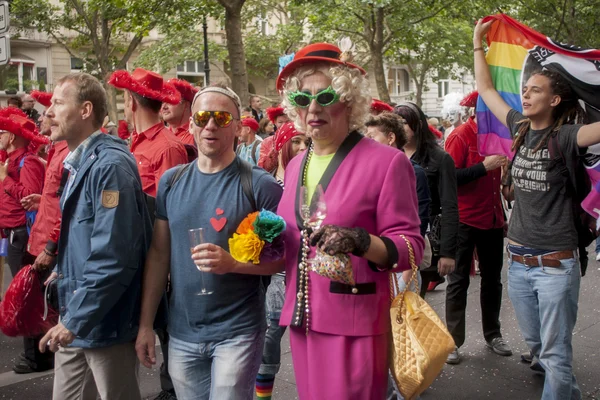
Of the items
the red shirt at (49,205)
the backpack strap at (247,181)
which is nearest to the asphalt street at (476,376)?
the red shirt at (49,205)

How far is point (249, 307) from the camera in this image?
3.21m

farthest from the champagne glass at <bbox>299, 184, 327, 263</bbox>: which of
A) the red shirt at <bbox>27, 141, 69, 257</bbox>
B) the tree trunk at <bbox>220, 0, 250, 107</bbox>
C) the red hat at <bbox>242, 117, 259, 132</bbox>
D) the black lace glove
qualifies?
the tree trunk at <bbox>220, 0, 250, 107</bbox>

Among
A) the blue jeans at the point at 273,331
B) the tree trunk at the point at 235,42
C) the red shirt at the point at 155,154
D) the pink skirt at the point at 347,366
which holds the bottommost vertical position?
the blue jeans at the point at 273,331

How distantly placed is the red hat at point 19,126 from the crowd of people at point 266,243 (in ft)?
5.96

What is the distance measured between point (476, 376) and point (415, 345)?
10.7ft

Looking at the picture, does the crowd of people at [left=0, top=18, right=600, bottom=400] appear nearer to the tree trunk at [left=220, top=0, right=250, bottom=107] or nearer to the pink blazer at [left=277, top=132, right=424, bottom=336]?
the pink blazer at [left=277, top=132, right=424, bottom=336]

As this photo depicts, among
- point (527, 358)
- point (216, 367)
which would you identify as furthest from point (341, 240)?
point (527, 358)

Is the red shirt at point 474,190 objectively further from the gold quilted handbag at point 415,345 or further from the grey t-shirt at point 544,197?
the gold quilted handbag at point 415,345

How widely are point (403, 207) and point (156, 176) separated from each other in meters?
2.46

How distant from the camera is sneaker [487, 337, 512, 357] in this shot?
6078 mm

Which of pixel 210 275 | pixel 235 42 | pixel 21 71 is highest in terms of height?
pixel 21 71

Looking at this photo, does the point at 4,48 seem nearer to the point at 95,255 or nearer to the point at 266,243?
the point at 95,255

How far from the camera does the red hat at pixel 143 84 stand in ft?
15.3

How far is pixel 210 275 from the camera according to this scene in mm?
3150
